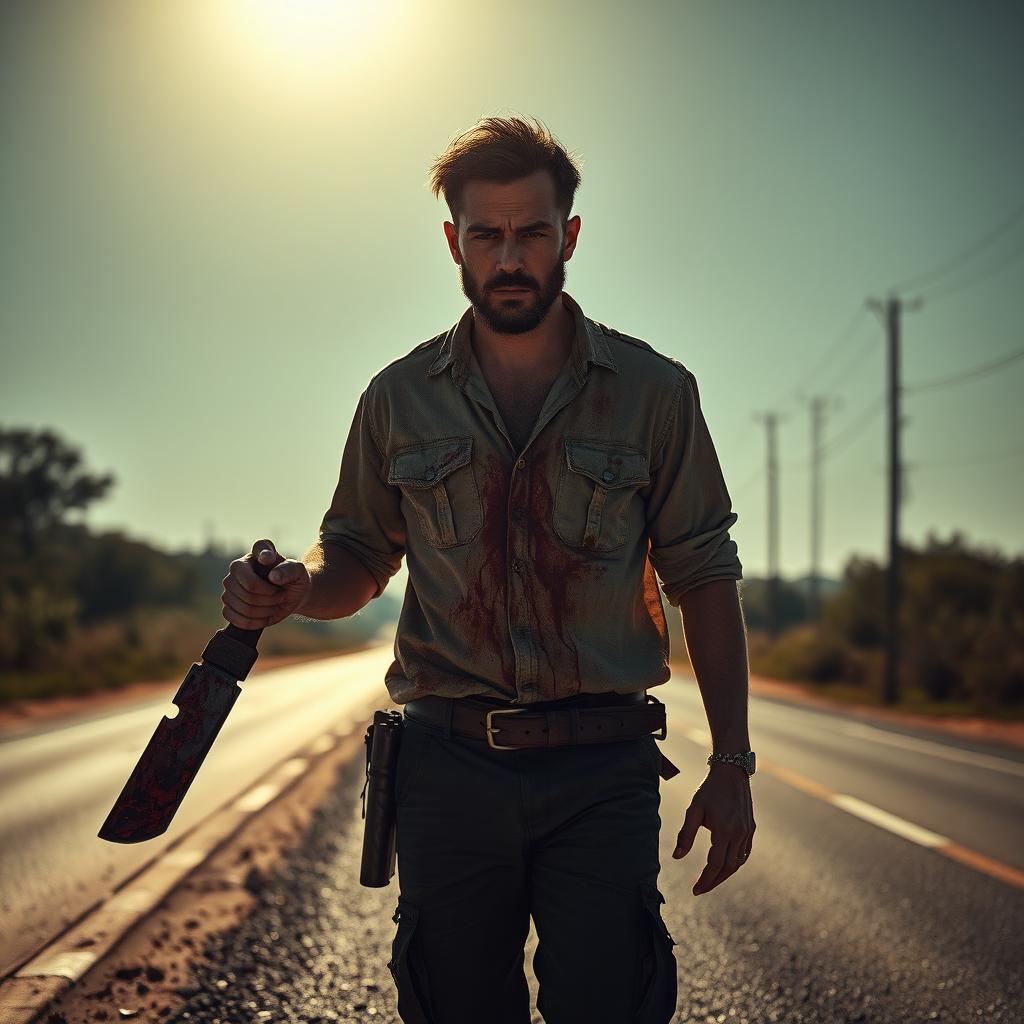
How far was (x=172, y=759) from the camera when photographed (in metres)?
2.56

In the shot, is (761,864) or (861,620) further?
(861,620)

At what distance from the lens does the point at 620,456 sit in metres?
2.80

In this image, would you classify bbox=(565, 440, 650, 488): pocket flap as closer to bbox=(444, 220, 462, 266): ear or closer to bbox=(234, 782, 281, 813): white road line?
bbox=(444, 220, 462, 266): ear

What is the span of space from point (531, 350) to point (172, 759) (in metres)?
1.25

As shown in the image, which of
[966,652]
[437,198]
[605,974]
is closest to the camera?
[605,974]

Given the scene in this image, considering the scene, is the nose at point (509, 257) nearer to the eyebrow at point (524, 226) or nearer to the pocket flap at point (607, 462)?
the eyebrow at point (524, 226)

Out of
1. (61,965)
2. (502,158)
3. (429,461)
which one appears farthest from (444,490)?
(61,965)

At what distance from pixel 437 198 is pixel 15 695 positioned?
22756 mm

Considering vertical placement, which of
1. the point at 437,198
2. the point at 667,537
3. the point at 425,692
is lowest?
the point at 425,692

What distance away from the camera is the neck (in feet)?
9.59

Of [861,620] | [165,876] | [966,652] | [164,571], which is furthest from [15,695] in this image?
[164,571]

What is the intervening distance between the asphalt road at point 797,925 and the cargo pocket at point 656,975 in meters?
1.81

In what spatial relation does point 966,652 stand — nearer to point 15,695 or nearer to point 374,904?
point 15,695

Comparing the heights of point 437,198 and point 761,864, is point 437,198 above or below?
above
